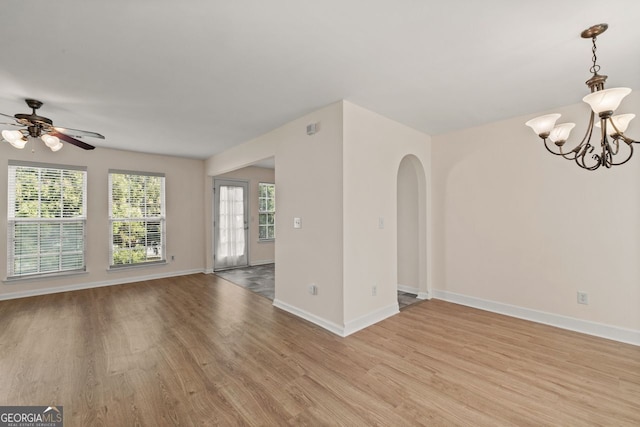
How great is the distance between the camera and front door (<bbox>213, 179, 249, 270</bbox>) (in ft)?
20.9

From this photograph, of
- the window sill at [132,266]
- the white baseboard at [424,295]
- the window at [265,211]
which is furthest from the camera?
the window at [265,211]

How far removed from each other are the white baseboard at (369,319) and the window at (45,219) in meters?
5.04

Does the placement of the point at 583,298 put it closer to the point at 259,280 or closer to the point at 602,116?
the point at 602,116

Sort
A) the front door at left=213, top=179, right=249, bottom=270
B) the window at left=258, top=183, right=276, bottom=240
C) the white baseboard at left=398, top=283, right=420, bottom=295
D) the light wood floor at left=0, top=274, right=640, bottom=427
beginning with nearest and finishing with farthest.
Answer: the light wood floor at left=0, top=274, right=640, bottom=427
the white baseboard at left=398, top=283, right=420, bottom=295
the front door at left=213, top=179, right=249, bottom=270
the window at left=258, top=183, right=276, bottom=240

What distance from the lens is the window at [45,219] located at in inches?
172

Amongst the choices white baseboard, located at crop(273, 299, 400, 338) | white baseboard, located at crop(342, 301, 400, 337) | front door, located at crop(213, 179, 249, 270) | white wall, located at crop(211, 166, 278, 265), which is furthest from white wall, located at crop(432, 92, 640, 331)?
front door, located at crop(213, 179, 249, 270)

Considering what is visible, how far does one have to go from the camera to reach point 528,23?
178 centimetres

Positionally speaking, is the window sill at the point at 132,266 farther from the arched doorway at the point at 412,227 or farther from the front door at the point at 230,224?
the arched doorway at the point at 412,227

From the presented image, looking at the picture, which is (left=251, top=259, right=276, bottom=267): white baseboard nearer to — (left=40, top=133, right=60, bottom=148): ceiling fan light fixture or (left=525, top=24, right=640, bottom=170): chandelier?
(left=40, top=133, right=60, bottom=148): ceiling fan light fixture

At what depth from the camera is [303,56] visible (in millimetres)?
2154

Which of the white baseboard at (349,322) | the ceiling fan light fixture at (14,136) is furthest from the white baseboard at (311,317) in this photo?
the ceiling fan light fixture at (14,136)

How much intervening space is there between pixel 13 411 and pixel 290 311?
248 cm

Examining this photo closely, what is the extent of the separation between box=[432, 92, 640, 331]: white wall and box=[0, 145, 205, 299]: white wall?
16.9ft

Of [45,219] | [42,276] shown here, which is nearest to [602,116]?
[45,219]
